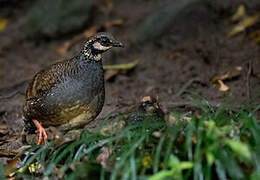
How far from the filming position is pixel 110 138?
3.64 metres

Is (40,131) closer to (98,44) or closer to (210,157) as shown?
(98,44)

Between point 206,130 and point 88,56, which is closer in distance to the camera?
point 206,130

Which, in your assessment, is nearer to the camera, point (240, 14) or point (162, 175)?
point (162, 175)

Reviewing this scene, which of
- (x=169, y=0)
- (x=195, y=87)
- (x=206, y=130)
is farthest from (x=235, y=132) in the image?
(x=169, y=0)

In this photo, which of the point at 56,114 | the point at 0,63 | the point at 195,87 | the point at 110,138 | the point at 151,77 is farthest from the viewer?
the point at 0,63

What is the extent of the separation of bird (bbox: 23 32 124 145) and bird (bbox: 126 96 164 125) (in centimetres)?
40

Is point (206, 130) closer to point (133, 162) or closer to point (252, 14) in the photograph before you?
point (133, 162)

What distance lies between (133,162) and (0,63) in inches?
242

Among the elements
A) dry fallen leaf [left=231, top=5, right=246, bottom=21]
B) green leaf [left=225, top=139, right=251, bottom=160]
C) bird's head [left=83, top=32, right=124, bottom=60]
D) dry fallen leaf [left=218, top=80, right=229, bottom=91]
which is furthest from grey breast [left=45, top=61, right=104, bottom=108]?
dry fallen leaf [left=231, top=5, right=246, bottom=21]

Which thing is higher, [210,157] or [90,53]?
[90,53]

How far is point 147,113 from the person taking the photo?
4297mm

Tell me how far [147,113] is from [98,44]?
90cm

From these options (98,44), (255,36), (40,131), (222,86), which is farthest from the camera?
(255,36)

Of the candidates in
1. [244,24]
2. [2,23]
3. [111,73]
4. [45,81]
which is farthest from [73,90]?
[2,23]
